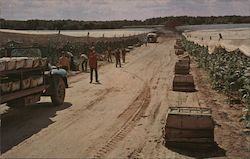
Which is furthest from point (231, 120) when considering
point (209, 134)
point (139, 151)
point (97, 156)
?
point (97, 156)

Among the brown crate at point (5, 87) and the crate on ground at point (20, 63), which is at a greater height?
the crate on ground at point (20, 63)

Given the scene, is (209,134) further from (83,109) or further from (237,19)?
(237,19)

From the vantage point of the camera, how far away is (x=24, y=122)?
12125 mm

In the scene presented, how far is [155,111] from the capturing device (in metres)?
13.9

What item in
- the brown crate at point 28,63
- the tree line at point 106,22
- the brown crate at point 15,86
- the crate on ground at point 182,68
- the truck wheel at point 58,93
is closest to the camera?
the brown crate at point 15,86

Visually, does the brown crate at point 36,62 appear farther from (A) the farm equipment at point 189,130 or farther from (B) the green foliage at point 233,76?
(B) the green foliage at point 233,76

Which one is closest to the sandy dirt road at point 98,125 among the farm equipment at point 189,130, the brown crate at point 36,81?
the farm equipment at point 189,130

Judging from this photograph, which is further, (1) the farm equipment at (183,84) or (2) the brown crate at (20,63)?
(1) the farm equipment at (183,84)

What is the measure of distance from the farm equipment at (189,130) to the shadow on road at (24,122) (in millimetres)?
3514

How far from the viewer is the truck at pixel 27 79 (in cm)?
1145

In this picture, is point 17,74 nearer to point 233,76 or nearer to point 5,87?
point 5,87

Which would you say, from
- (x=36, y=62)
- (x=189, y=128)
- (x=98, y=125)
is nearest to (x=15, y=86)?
(x=36, y=62)

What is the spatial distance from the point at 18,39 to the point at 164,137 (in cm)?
2725

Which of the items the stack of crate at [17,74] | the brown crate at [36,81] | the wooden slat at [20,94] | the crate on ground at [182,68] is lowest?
the crate on ground at [182,68]
